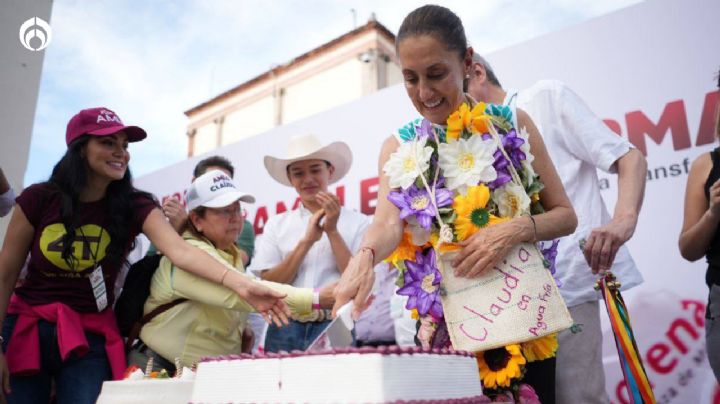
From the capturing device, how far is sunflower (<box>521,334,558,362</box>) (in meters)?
1.21

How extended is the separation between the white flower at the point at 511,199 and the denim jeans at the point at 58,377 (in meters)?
1.53

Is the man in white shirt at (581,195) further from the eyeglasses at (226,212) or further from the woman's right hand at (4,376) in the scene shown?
the woman's right hand at (4,376)

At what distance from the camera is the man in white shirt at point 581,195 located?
165cm

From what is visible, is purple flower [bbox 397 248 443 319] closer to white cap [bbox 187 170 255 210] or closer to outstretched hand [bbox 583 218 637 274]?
outstretched hand [bbox 583 218 637 274]

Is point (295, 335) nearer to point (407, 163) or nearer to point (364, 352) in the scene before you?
point (407, 163)

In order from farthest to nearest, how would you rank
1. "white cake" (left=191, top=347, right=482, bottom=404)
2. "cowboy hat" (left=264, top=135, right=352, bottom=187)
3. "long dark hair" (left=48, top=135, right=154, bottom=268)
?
"cowboy hat" (left=264, top=135, right=352, bottom=187) → "long dark hair" (left=48, top=135, right=154, bottom=268) → "white cake" (left=191, top=347, right=482, bottom=404)

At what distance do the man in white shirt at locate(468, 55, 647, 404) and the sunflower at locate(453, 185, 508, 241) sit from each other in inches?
18.9

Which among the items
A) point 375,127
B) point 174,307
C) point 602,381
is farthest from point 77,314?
point 375,127

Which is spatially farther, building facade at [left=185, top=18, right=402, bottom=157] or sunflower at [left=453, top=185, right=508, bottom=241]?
building facade at [left=185, top=18, right=402, bottom=157]

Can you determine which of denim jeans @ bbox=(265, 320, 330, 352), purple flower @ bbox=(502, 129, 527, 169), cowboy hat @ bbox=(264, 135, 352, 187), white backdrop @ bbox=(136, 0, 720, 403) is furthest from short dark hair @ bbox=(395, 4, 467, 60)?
white backdrop @ bbox=(136, 0, 720, 403)

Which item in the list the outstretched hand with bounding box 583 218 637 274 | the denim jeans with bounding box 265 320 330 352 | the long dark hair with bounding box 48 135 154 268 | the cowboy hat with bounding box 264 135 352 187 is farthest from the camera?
the cowboy hat with bounding box 264 135 352 187

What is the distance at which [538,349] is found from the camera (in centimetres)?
122

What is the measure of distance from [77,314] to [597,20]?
3256 mm

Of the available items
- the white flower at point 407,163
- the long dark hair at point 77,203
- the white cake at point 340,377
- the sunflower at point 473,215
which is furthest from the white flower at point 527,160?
the long dark hair at point 77,203
